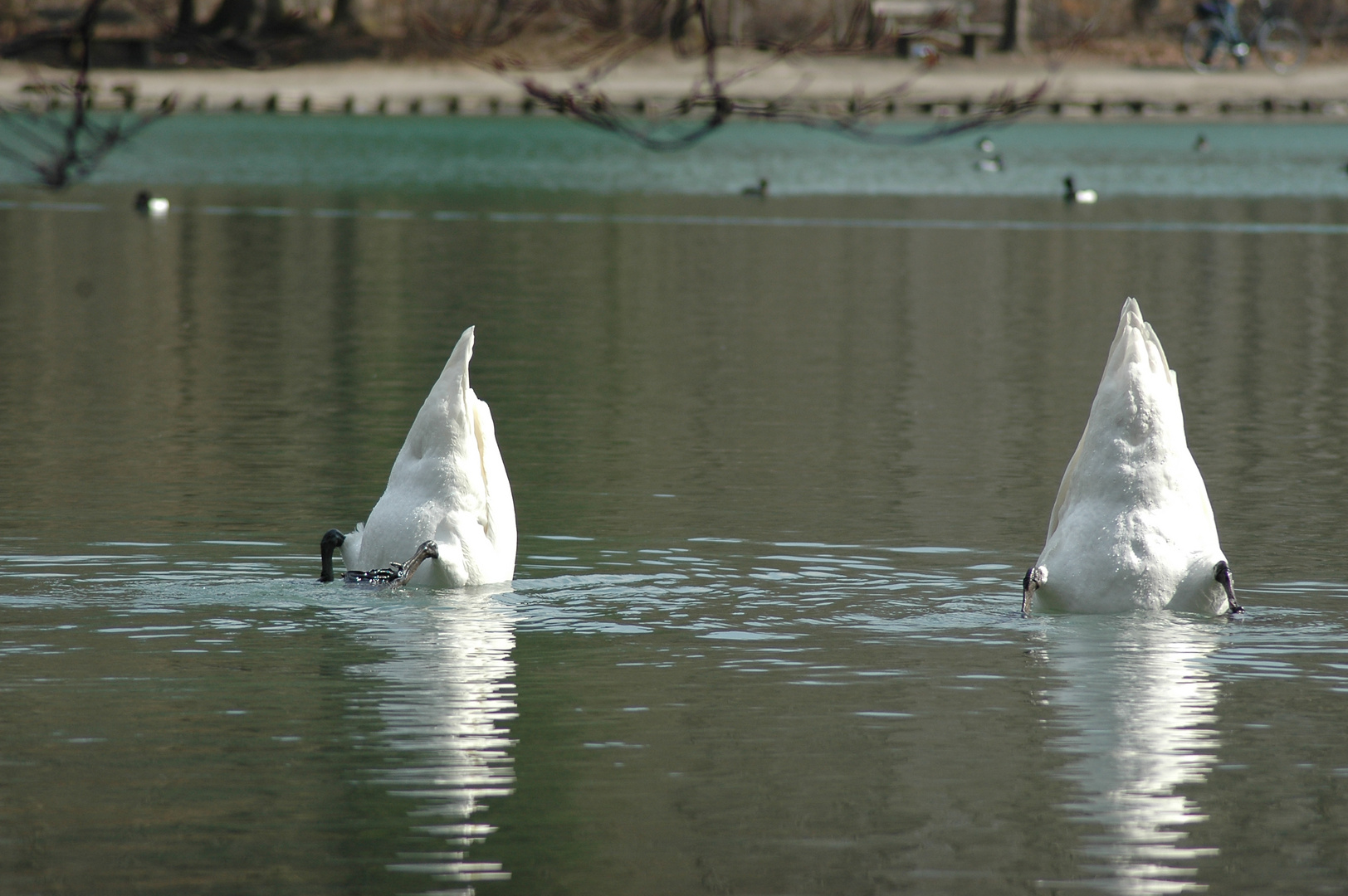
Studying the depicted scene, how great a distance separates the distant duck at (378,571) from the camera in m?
11.3

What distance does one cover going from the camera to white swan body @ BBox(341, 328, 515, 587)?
37.4 ft

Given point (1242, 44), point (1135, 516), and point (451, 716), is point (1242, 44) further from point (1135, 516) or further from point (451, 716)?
point (451, 716)

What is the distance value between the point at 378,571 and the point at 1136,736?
167 inches

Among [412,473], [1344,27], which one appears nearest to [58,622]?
[412,473]

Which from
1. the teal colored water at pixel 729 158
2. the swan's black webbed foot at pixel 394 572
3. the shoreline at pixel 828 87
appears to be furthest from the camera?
the shoreline at pixel 828 87

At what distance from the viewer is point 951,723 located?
9.33 metres

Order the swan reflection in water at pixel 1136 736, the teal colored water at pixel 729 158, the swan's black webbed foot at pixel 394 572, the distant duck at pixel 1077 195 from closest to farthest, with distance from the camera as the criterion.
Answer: the swan reflection in water at pixel 1136 736, the swan's black webbed foot at pixel 394 572, the distant duck at pixel 1077 195, the teal colored water at pixel 729 158

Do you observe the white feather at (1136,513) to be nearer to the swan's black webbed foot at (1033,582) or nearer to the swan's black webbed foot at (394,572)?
the swan's black webbed foot at (1033,582)

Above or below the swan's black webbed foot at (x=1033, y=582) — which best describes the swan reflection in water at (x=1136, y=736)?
below

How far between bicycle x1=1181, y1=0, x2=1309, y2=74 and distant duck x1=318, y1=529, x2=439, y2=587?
2706 inches

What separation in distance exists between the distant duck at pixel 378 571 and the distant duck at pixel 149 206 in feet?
107

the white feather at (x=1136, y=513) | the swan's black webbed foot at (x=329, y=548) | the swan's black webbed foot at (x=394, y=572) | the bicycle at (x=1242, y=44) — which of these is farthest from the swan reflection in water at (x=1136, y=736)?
the bicycle at (x=1242, y=44)

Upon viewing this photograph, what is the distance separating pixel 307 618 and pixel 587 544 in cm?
244

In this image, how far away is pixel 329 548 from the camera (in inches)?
461
